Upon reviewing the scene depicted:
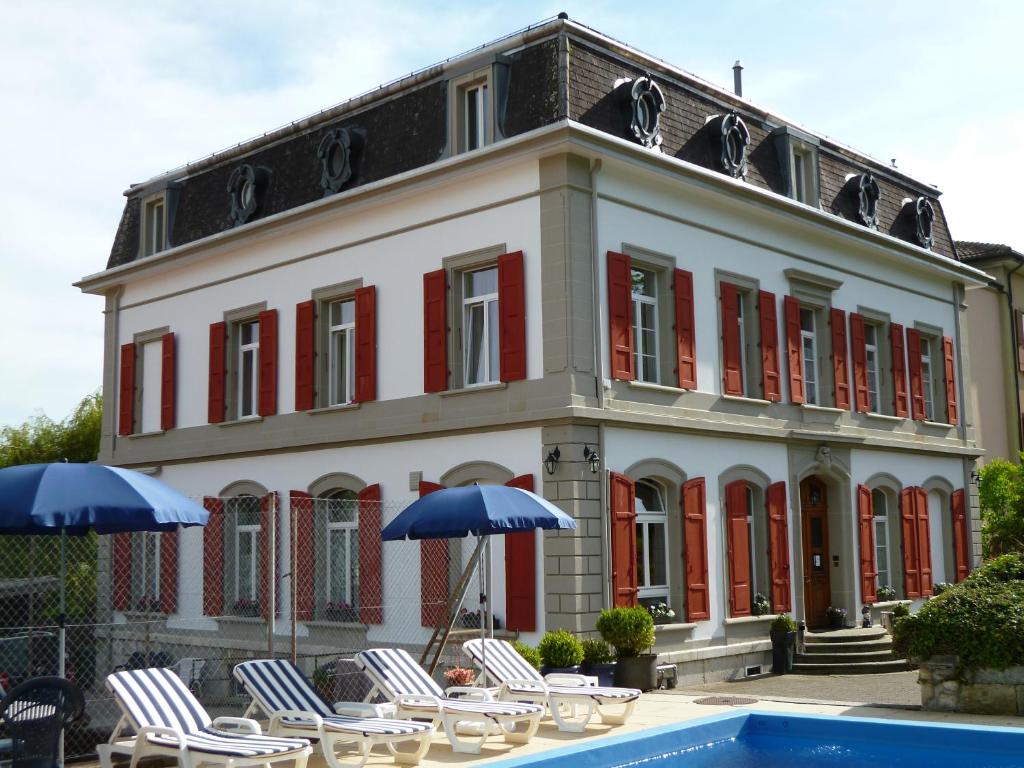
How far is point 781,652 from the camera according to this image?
17.7m

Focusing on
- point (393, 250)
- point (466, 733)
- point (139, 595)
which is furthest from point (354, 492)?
point (466, 733)

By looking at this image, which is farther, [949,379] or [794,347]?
[949,379]

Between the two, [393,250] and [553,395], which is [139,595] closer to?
[393,250]

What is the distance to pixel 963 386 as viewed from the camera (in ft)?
80.2

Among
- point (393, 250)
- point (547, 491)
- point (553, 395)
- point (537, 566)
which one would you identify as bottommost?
point (537, 566)

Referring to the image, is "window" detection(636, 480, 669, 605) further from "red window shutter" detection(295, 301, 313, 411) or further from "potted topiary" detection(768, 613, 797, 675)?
"red window shutter" detection(295, 301, 313, 411)

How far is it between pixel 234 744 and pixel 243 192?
13990mm

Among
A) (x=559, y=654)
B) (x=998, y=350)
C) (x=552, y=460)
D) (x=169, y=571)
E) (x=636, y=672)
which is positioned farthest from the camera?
(x=998, y=350)

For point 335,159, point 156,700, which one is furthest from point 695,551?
point 156,700

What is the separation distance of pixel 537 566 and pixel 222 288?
345 inches

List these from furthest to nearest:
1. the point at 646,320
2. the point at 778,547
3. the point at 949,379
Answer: the point at 949,379
the point at 778,547
the point at 646,320

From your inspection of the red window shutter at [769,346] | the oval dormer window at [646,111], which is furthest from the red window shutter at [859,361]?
the oval dormer window at [646,111]

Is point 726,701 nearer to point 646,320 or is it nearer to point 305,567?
point 646,320

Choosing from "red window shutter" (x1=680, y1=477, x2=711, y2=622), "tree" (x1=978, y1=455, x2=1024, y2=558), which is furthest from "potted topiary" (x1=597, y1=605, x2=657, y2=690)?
"tree" (x1=978, y1=455, x2=1024, y2=558)
